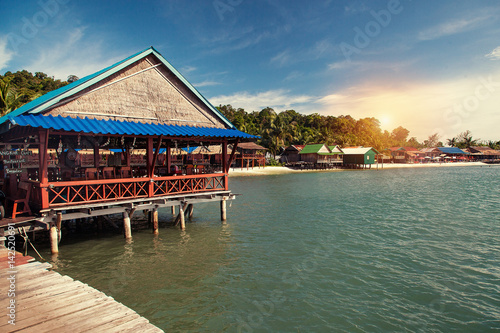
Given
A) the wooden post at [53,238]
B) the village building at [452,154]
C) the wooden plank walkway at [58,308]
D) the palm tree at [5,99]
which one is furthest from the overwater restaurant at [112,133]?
the village building at [452,154]

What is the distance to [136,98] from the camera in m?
14.0

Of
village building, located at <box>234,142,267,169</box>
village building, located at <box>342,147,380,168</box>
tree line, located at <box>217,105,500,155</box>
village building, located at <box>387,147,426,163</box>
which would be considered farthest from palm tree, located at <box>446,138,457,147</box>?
village building, located at <box>234,142,267,169</box>

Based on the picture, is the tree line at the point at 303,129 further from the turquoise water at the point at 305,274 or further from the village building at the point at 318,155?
the turquoise water at the point at 305,274

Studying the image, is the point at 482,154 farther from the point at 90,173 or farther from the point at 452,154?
the point at 90,173

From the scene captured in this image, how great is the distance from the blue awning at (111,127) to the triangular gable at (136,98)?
62cm

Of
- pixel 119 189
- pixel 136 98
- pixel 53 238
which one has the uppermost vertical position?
→ pixel 136 98

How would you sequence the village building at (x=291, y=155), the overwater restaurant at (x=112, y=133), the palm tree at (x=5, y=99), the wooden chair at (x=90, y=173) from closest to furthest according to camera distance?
1. the overwater restaurant at (x=112, y=133)
2. the wooden chair at (x=90, y=173)
3. the palm tree at (x=5, y=99)
4. the village building at (x=291, y=155)

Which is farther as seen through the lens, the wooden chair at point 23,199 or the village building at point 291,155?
the village building at point 291,155

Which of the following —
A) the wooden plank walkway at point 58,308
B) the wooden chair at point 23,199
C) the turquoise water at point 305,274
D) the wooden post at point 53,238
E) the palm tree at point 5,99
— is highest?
the palm tree at point 5,99

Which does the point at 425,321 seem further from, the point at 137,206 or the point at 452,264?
the point at 137,206

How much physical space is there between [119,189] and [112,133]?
2551 mm

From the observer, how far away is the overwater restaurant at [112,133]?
10.9 m

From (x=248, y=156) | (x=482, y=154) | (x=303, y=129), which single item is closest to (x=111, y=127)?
(x=248, y=156)

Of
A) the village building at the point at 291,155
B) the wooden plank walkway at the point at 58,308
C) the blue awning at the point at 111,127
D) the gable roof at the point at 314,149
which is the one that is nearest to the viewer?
the wooden plank walkway at the point at 58,308
